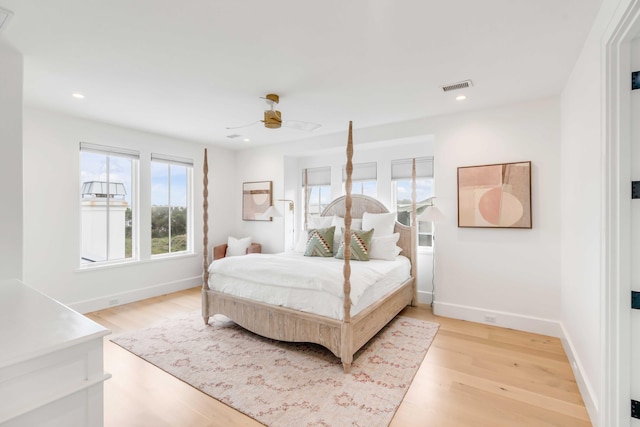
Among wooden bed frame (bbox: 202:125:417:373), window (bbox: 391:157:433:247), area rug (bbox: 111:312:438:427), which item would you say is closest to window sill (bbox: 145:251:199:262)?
area rug (bbox: 111:312:438:427)

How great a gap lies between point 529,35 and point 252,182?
4585 millimetres

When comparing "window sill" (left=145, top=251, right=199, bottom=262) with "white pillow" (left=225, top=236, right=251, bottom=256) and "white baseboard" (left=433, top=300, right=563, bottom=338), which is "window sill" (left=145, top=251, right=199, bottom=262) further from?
"white baseboard" (left=433, top=300, right=563, bottom=338)

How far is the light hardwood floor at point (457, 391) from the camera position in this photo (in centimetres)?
195

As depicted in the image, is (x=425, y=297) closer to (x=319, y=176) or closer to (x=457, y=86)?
(x=319, y=176)

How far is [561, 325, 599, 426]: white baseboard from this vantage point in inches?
73.8

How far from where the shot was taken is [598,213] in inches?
72.7

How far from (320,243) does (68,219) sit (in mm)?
3194

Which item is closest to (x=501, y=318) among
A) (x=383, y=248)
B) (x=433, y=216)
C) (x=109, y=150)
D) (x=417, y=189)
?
(x=433, y=216)

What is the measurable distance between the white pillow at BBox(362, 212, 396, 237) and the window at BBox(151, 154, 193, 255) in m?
3.08

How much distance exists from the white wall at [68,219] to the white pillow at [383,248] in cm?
328

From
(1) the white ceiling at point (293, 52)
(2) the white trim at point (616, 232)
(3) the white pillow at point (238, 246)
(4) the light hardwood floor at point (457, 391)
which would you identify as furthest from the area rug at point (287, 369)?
(1) the white ceiling at point (293, 52)

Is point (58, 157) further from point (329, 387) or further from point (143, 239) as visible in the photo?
point (329, 387)

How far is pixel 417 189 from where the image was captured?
446 cm

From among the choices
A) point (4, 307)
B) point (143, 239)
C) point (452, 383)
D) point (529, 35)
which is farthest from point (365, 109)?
point (143, 239)
